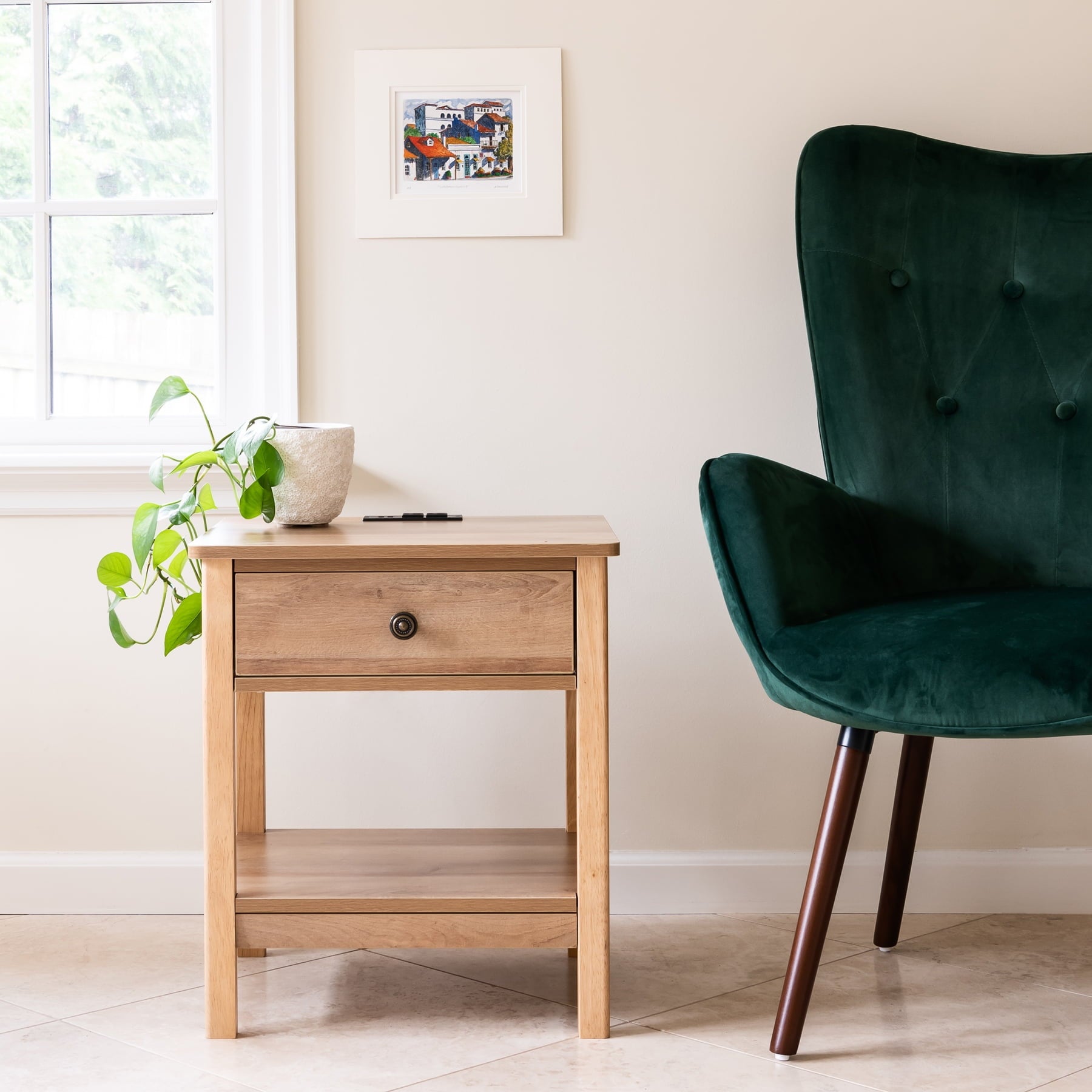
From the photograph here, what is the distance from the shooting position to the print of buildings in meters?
1.75

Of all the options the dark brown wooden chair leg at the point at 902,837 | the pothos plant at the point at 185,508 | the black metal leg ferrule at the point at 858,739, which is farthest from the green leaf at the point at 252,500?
the dark brown wooden chair leg at the point at 902,837


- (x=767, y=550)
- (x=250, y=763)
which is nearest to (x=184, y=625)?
(x=250, y=763)

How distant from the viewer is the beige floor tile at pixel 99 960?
1.50 metres

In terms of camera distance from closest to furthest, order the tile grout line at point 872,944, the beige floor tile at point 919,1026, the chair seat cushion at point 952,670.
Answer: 1. the chair seat cushion at point 952,670
2. the beige floor tile at point 919,1026
3. the tile grout line at point 872,944

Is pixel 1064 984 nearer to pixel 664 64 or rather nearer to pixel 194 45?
pixel 664 64

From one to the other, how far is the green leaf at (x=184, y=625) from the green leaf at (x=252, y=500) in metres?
0.18

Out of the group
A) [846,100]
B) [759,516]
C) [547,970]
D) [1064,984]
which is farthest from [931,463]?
[547,970]

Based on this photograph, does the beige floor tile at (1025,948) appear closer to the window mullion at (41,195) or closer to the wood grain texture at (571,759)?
the wood grain texture at (571,759)

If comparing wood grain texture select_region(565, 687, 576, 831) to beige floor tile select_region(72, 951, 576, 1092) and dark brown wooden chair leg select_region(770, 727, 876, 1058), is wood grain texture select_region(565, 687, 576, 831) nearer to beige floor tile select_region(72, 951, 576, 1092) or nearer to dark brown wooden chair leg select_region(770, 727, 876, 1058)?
beige floor tile select_region(72, 951, 576, 1092)

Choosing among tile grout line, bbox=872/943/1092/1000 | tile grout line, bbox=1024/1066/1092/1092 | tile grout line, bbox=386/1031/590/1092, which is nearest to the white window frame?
tile grout line, bbox=386/1031/590/1092

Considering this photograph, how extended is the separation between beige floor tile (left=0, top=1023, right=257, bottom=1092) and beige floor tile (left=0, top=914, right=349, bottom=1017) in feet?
0.26

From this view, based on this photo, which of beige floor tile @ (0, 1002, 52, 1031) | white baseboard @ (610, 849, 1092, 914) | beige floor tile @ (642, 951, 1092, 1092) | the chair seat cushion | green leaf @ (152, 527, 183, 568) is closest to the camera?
the chair seat cushion

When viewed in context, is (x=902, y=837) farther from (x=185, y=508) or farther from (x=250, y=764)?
(x=185, y=508)

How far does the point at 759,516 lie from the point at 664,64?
79cm
